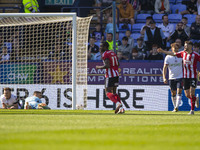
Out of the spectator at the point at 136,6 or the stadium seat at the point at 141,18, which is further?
the spectator at the point at 136,6

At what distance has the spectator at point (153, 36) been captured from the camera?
17.1 m

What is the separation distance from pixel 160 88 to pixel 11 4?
30.8ft

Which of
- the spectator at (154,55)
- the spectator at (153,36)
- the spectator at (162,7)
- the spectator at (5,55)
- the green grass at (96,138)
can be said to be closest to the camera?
the green grass at (96,138)

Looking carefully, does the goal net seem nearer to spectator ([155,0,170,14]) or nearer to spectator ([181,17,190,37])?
spectator ([181,17,190,37])

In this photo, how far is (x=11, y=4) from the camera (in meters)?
21.9

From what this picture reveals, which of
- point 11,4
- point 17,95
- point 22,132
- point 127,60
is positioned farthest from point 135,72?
point 22,132

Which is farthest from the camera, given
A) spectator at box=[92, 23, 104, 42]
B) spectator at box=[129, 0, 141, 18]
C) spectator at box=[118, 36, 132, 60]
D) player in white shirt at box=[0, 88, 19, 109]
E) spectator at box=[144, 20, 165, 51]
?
spectator at box=[129, 0, 141, 18]

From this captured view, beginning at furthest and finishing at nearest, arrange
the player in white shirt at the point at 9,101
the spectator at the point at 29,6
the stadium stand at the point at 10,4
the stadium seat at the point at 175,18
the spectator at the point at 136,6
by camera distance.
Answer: the stadium stand at the point at 10,4 → the spectator at the point at 136,6 → the spectator at the point at 29,6 → the stadium seat at the point at 175,18 → the player in white shirt at the point at 9,101

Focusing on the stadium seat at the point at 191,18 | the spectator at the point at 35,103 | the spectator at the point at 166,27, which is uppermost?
the stadium seat at the point at 191,18

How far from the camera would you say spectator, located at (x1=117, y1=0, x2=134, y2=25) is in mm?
19078

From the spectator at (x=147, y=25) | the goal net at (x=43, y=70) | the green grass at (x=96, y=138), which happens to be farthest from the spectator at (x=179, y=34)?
the green grass at (x=96, y=138)

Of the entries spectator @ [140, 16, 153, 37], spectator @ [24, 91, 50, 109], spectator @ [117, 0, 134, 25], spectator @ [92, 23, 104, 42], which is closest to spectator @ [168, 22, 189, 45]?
spectator @ [140, 16, 153, 37]

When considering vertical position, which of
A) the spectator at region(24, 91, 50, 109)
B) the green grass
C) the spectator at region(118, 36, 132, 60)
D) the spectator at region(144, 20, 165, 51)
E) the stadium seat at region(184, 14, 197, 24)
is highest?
the stadium seat at region(184, 14, 197, 24)

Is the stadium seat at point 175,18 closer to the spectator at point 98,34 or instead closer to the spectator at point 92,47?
the spectator at point 98,34
